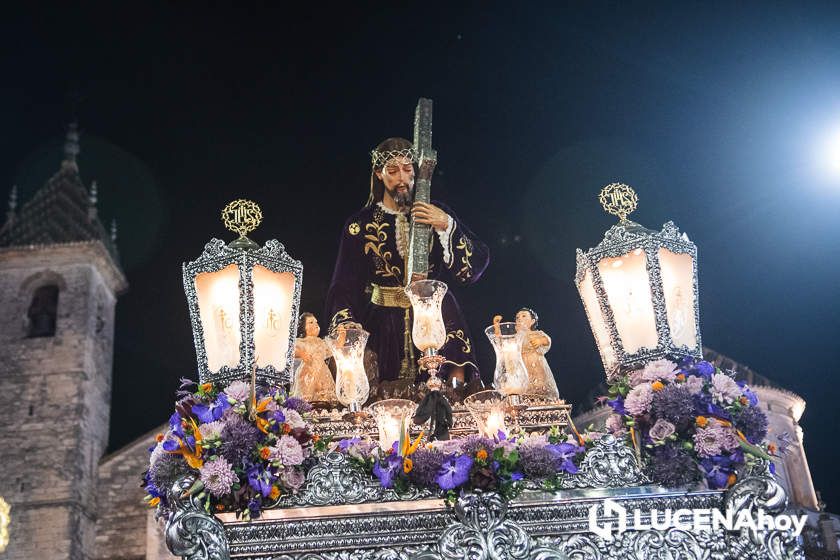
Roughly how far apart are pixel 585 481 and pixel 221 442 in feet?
6.99

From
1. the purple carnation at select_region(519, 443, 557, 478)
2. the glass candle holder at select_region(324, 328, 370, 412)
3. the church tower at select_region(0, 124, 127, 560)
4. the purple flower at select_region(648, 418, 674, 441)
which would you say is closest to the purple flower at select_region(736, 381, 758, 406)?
the purple flower at select_region(648, 418, 674, 441)

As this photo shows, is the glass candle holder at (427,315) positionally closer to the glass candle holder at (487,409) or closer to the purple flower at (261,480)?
the glass candle holder at (487,409)

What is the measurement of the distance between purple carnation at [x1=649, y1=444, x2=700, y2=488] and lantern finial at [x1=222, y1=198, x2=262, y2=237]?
3170 millimetres

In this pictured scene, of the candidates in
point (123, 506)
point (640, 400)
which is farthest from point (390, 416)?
point (123, 506)

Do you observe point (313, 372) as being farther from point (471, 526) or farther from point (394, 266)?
point (471, 526)

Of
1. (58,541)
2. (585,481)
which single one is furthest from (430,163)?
(58,541)

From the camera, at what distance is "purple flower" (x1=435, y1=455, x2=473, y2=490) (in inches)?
197

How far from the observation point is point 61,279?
28.3 metres

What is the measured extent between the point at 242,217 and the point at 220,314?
0.93m

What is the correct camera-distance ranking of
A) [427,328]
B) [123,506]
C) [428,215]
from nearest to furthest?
[427,328], [428,215], [123,506]

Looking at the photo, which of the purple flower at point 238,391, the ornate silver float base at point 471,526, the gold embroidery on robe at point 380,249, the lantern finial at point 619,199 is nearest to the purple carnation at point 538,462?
the ornate silver float base at point 471,526

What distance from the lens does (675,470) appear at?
519cm

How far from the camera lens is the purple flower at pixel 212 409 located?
5.07 meters

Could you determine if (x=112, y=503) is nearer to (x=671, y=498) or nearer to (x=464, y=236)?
(x=464, y=236)
